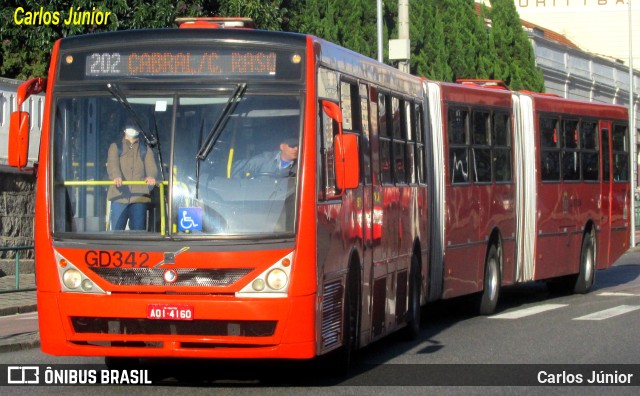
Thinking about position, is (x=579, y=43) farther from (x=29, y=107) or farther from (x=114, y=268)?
(x=114, y=268)

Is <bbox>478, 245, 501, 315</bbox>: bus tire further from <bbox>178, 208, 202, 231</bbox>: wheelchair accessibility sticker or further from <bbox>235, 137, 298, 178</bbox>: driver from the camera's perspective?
<bbox>178, 208, 202, 231</bbox>: wheelchair accessibility sticker

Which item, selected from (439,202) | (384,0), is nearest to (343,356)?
(439,202)

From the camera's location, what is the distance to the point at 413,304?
50.7 feet

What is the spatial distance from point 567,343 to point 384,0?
1119 inches

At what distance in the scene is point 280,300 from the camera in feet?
34.8

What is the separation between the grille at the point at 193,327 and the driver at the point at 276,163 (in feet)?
3.62

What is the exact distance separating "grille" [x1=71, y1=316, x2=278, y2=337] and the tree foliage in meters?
17.8

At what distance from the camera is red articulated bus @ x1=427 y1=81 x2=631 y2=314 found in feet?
58.1

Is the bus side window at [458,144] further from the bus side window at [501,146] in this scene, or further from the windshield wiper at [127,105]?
the windshield wiper at [127,105]

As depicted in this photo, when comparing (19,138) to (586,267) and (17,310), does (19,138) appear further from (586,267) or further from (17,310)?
(586,267)

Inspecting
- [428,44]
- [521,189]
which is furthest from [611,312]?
[428,44]

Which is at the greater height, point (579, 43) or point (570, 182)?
point (579, 43)

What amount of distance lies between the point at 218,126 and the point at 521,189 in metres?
10.4

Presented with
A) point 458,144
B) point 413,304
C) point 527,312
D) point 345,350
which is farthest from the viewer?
point 527,312
